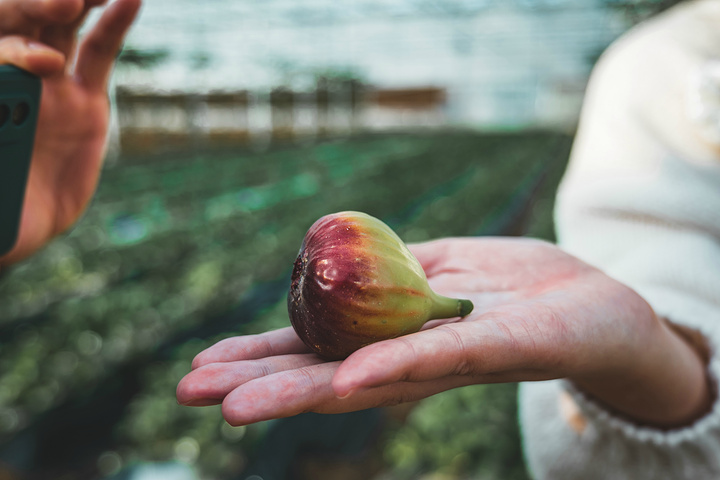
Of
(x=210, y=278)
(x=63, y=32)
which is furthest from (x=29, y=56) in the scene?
(x=210, y=278)

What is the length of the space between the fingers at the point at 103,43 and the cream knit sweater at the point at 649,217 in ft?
4.27

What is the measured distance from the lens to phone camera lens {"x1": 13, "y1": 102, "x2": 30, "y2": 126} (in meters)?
1.13

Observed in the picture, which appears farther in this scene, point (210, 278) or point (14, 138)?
point (210, 278)

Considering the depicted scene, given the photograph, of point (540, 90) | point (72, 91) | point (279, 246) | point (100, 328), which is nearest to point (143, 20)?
point (279, 246)

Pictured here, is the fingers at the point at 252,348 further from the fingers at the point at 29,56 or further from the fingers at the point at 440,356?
the fingers at the point at 29,56

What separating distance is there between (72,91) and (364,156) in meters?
13.2

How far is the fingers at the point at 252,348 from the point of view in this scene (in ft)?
2.97

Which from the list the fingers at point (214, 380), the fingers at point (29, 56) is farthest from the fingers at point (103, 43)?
the fingers at point (214, 380)

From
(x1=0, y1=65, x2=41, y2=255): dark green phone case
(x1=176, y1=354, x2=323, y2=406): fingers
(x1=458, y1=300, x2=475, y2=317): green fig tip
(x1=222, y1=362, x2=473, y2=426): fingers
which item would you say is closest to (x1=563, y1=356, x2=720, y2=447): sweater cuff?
(x1=458, y1=300, x2=475, y2=317): green fig tip

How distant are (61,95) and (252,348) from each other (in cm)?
88

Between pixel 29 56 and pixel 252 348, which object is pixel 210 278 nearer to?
pixel 29 56

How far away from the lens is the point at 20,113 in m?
1.14

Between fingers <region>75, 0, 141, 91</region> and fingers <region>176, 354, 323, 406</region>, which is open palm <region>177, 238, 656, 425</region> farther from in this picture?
fingers <region>75, 0, 141, 91</region>

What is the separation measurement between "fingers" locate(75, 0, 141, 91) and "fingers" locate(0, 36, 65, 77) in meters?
0.22
